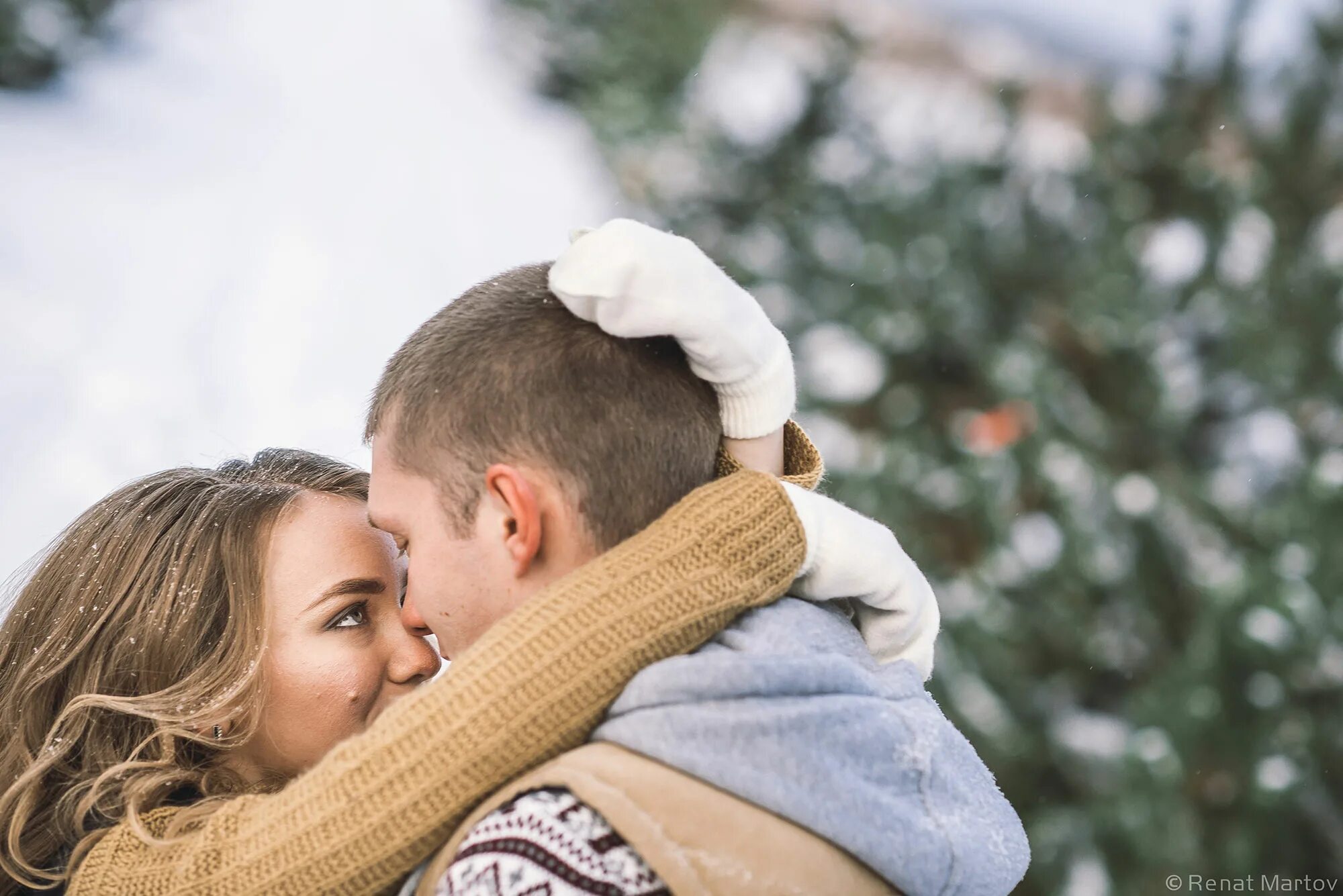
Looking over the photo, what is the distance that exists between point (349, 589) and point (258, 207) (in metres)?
2.85

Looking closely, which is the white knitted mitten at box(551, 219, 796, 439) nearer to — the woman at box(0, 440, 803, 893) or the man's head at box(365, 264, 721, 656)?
the man's head at box(365, 264, 721, 656)

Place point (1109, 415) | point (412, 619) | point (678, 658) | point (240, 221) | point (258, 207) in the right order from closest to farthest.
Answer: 1. point (678, 658)
2. point (412, 619)
3. point (1109, 415)
4. point (240, 221)
5. point (258, 207)

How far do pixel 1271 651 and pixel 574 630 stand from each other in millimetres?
2030

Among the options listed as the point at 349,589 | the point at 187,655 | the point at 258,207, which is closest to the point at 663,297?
the point at 349,589

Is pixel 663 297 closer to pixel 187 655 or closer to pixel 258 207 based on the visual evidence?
pixel 187 655

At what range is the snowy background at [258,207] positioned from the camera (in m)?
2.97

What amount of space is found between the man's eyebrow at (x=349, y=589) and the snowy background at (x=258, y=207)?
36 centimetres

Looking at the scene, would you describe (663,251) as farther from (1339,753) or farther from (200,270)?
(200,270)

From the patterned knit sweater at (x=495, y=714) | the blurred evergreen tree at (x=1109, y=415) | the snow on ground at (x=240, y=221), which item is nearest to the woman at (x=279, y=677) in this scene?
the patterned knit sweater at (x=495, y=714)

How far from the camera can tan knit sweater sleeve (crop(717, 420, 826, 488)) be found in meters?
1.36

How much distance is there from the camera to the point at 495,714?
1021mm

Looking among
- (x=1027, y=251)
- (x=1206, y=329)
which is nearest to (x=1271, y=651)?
(x=1206, y=329)

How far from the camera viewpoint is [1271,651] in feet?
8.30

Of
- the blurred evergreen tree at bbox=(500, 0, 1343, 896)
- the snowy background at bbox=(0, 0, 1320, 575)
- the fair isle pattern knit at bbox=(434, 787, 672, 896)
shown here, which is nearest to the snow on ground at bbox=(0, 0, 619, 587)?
the snowy background at bbox=(0, 0, 1320, 575)
